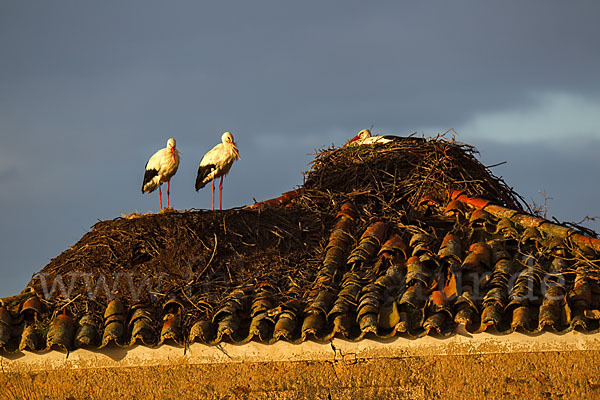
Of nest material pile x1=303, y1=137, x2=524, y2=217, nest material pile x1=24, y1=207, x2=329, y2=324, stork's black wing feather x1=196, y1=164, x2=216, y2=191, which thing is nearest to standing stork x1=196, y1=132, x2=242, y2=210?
stork's black wing feather x1=196, y1=164, x2=216, y2=191

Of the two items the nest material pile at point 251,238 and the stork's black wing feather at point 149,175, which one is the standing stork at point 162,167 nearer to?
the stork's black wing feather at point 149,175

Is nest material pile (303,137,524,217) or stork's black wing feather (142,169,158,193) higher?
stork's black wing feather (142,169,158,193)

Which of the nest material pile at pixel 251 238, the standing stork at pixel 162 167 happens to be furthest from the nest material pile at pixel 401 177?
the standing stork at pixel 162 167

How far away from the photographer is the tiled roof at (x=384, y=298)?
19.8 feet

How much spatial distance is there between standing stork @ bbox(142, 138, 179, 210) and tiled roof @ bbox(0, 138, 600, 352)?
417cm

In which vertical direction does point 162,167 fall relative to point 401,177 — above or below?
above

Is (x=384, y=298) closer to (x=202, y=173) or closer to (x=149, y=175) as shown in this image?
(x=202, y=173)

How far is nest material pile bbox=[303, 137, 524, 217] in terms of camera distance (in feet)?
27.9

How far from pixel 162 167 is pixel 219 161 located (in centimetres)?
98

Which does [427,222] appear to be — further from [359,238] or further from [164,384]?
[164,384]

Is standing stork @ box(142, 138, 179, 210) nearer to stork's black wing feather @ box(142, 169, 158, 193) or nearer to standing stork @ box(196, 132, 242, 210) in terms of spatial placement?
stork's black wing feather @ box(142, 169, 158, 193)

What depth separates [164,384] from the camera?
637 centimetres

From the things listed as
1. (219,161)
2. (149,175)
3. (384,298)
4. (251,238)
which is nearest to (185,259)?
(251,238)

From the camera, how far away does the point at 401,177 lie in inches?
350
